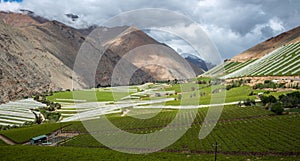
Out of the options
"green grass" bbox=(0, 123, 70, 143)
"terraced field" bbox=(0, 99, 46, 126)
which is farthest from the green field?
"terraced field" bbox=(0, 99, 46, 126)

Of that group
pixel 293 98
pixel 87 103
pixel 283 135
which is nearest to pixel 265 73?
pixel 293 98

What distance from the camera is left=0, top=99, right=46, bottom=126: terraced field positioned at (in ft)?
305

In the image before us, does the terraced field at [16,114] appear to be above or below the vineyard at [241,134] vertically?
above

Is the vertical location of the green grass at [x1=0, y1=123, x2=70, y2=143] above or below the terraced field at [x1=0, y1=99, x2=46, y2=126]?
below

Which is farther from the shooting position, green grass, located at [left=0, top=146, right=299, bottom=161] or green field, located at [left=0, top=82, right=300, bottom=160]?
green field, located at [left=0, top=82, right=300, bottom=160]

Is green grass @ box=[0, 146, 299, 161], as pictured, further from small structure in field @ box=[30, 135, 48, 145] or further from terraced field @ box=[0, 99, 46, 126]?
terraced field @ box=[0, 99, 46, 126]

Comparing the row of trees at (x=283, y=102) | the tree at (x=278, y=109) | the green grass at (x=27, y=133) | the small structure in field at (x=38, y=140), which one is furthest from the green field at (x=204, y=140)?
the small structure in field at (x=38, y=140)

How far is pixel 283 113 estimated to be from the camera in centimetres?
7388

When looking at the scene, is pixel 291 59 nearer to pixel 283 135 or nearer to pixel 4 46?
pixel 283 135

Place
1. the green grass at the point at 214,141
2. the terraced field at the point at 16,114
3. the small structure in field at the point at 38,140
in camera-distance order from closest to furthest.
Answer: the green grass at the point at 214,141 → the small structure in field at the point at 38,140 → the terraced field at the point at 16,114

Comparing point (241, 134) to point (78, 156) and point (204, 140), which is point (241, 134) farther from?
point (78, 156)

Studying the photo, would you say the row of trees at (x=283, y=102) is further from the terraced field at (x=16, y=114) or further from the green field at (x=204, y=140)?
the terraced field at (x=16, y=114)

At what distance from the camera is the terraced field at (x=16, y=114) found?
305 ft

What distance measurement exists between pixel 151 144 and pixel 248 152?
15.4 metres
